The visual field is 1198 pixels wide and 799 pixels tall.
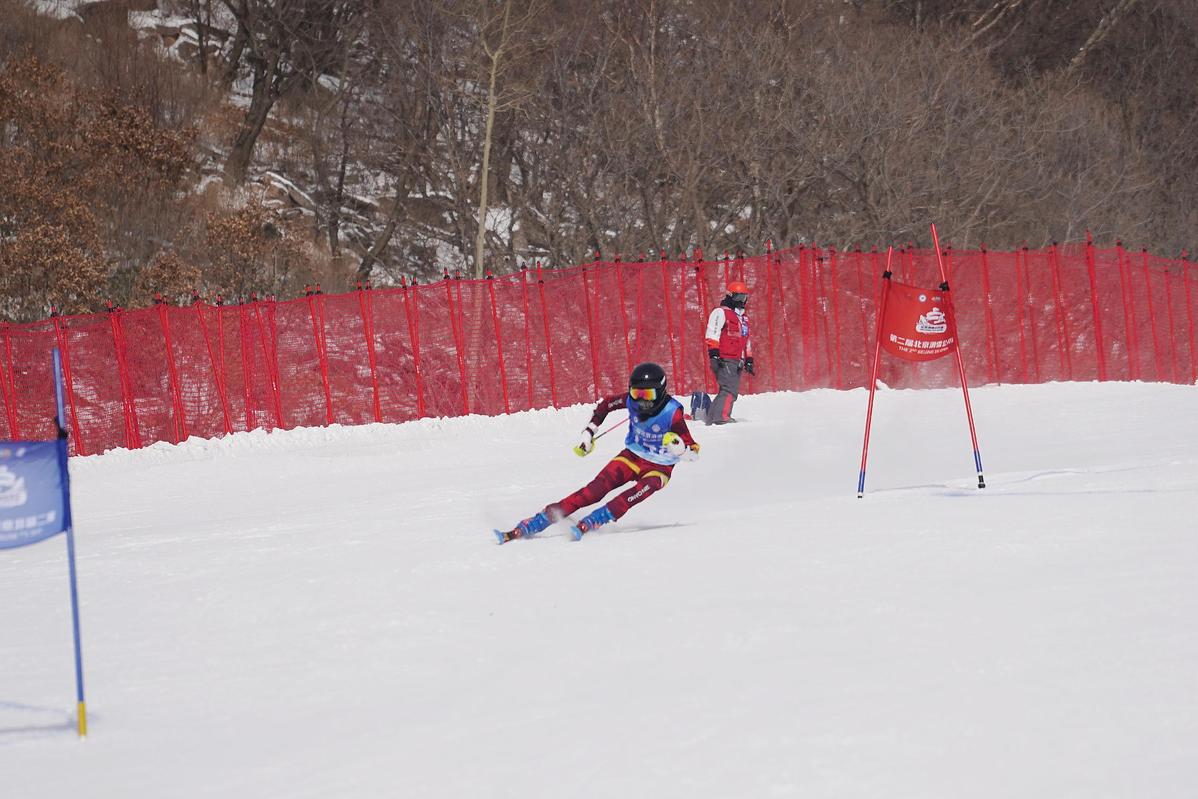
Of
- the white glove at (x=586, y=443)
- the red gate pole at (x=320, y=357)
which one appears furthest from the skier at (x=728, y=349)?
the white glove at (x=586, y=443)

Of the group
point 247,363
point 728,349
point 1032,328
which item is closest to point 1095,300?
point 1032,328

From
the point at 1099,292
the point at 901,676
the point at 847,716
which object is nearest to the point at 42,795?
the point at 847,716

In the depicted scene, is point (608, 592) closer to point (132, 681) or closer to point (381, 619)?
point (381, 619)

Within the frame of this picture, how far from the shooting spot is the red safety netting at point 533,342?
17.6 meters

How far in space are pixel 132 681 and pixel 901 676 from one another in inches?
153

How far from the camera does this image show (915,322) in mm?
11008

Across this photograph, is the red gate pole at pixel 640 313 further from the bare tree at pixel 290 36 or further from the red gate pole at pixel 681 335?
the bare tree at pixel 290 36

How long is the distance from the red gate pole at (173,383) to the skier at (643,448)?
910 cm

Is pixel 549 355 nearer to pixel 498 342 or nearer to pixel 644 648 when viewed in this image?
pixel 498 342

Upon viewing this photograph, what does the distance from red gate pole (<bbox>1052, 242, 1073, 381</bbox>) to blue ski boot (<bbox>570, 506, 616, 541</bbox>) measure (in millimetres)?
16044

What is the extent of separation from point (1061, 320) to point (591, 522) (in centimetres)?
1630

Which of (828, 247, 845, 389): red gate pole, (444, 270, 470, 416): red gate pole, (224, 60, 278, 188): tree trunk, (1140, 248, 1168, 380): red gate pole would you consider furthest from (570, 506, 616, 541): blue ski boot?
(224, 60, 278, 188): tree trunk

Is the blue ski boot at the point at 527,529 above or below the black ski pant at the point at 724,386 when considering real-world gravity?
below

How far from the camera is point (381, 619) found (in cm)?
776
